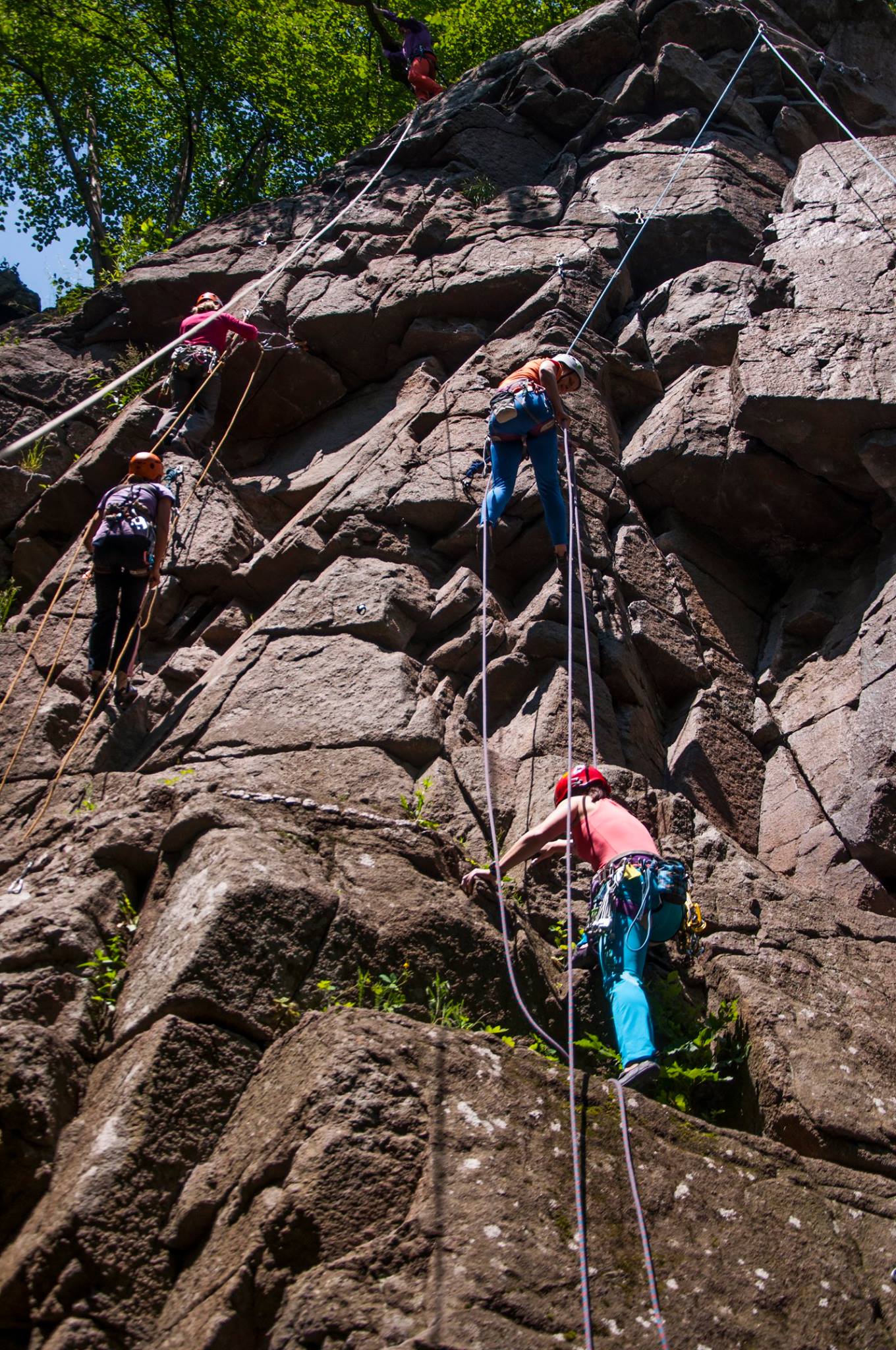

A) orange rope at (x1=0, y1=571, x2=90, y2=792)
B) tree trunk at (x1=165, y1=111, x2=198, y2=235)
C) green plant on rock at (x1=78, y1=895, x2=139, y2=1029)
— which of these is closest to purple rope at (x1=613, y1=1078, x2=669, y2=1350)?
green plant on rock at (x1=78, y1=895, x2=139, y2=1029)

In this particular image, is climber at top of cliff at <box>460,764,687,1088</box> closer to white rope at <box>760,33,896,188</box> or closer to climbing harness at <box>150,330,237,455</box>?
climbing harness at <box>150,330,237,455</box>

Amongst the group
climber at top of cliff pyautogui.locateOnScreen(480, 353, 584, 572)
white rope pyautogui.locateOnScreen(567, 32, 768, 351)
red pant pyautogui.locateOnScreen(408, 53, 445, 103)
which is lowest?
climber at top of cliff pyautogui.locateOnScreen(480, 353, 584, 572)

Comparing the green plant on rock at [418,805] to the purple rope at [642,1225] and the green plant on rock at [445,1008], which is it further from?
the purple rope at [642,1225]

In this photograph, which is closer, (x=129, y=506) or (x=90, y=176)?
(x=129, y=506)

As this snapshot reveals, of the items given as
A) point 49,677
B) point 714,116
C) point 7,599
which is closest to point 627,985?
point 49,677

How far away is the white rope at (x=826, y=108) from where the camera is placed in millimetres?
11328

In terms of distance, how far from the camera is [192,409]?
10922 mm

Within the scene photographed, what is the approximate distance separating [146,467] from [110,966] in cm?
462

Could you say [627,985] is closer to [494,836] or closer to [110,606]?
[494,836]

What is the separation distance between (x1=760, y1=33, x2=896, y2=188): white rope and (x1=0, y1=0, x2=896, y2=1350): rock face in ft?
0.47

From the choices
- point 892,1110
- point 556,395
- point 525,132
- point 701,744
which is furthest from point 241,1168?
point 525,132

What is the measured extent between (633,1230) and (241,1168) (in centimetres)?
137

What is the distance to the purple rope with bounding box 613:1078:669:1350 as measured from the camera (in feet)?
11.5

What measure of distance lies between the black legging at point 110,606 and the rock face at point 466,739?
40 centimetres
